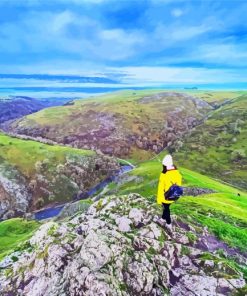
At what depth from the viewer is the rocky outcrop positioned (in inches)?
1768

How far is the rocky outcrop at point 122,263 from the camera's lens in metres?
44.9

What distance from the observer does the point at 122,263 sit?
4672 cm

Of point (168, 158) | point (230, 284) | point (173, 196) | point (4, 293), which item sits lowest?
point (4, 293)

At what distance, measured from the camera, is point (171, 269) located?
47562 millimetres

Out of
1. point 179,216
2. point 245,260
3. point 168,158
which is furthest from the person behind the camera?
point 179,216

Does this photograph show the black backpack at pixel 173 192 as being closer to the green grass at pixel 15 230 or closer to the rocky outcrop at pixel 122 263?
the rocky outcrop at pixel 122 263

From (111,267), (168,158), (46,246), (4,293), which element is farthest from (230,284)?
(4,293)

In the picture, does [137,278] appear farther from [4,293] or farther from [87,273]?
[4,293]

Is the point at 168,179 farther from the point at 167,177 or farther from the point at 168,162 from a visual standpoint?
the point at 168,162

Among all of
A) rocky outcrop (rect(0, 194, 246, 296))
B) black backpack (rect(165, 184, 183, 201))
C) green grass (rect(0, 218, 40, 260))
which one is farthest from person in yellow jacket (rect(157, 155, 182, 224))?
green grass (rect(0, 218, 40, 260))

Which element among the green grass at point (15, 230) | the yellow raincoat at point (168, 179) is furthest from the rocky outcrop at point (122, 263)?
the green grass at point (15, 230)

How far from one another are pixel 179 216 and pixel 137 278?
49.3ft

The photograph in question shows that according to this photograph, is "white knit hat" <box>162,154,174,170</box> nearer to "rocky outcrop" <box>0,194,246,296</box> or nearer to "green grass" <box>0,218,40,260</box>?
"rocky outcrop" <box>0,194,246,296</box>

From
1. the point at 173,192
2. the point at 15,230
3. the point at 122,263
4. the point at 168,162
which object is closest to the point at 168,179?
the point at 173,192
